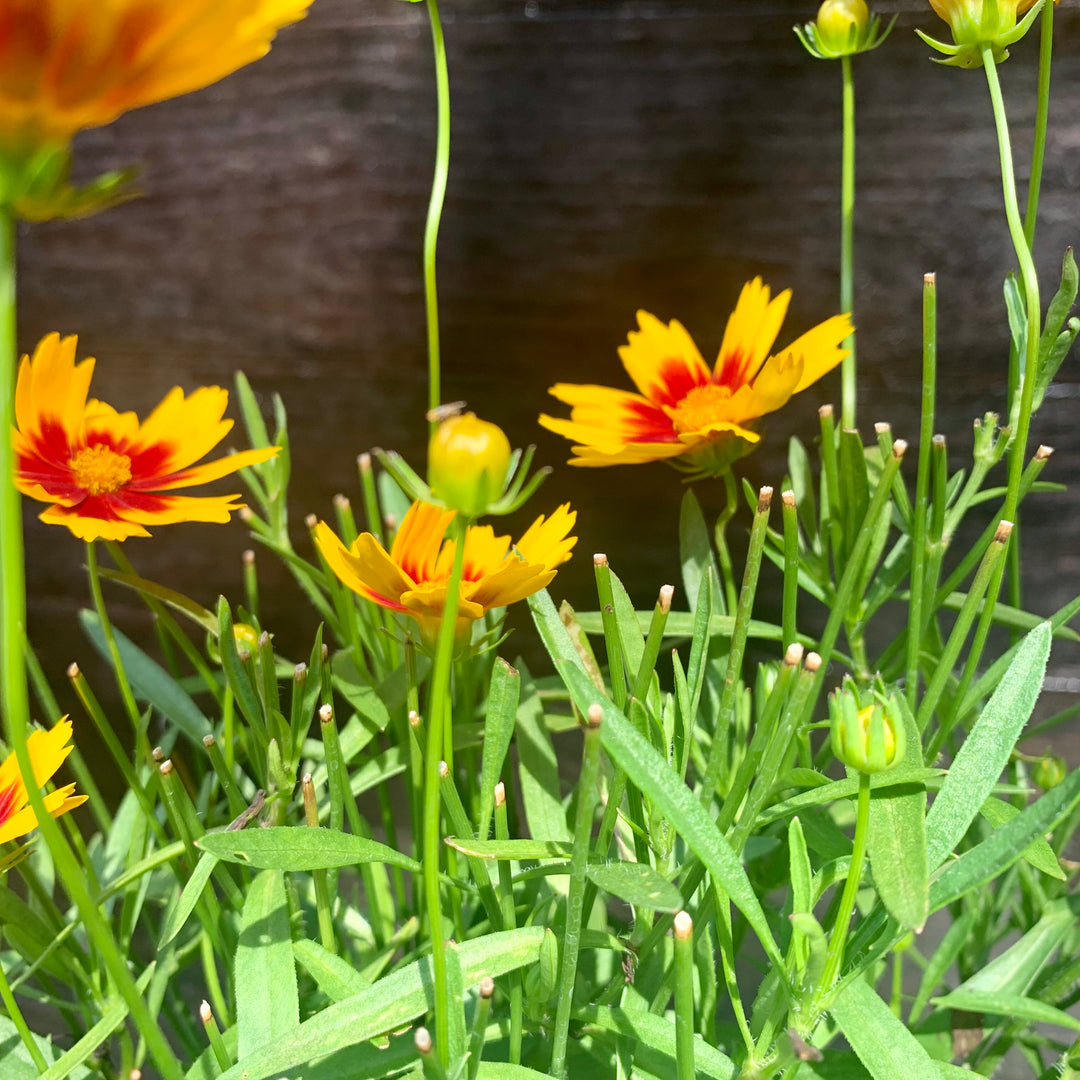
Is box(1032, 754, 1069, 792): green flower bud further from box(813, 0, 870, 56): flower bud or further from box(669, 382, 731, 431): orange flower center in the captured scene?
box(813, 0, 870, 56): flower bud

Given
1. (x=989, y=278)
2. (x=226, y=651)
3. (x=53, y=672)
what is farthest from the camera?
(x=53, y=672)

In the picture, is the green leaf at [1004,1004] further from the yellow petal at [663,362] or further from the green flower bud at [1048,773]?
the yellow petal at [663,362]

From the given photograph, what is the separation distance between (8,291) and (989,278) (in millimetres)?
586

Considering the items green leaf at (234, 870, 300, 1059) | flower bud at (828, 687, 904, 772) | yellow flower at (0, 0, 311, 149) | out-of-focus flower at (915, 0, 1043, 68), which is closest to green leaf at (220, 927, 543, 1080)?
green leaf at (234, 870, 300, 1059)

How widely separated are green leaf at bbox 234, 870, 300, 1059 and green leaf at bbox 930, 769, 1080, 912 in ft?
0.62

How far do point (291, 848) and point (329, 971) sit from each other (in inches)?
2.2

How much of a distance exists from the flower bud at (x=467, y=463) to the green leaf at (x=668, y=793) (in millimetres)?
65

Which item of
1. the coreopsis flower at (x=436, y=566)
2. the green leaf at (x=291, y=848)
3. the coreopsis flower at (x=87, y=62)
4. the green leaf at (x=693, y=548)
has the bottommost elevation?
the green leaf at (x=291, y=848)

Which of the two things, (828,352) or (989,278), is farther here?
(989,278)

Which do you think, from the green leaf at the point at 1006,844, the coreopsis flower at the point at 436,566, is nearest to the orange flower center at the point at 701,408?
the coreopsis flower at the point at 436,566

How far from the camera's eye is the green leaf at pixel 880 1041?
0.82 feet

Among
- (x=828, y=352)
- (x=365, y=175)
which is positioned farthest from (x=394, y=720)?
(x=365, y=175)

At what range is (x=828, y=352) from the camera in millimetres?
372

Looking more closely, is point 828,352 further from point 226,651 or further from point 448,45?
point 448,45
